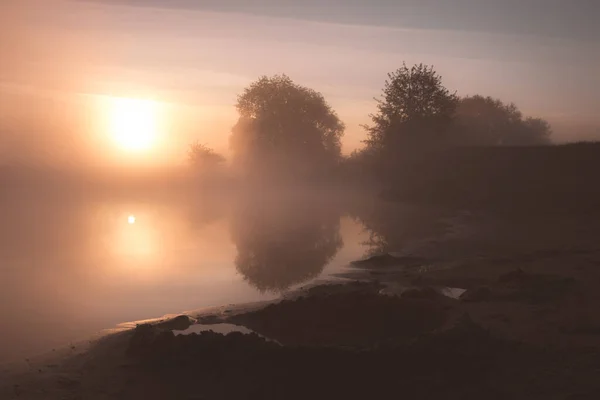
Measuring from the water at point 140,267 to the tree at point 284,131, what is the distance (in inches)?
1196

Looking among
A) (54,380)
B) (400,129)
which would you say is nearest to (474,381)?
(54,380)

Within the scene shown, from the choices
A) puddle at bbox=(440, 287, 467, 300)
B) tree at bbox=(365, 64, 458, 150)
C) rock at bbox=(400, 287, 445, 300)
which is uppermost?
tree at bbox=(365, 64, 458, 150)

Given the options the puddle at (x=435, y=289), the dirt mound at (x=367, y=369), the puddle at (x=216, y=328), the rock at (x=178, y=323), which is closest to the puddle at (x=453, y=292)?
the puddle at (x=435, y=289)

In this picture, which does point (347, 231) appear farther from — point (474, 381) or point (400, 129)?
point (400, 129)

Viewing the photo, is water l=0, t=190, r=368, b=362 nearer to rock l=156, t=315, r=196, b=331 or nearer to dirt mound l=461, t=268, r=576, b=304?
rock l=156, t=315, r=196, b=331

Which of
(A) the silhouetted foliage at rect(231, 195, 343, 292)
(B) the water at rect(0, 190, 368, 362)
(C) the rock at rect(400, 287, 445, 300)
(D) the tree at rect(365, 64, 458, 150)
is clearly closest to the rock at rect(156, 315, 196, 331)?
(B) the water at rect(0, 190, 368, 362)

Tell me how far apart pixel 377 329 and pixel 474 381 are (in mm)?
2418

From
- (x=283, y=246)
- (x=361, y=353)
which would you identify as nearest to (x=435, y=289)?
(x=361, y=353)

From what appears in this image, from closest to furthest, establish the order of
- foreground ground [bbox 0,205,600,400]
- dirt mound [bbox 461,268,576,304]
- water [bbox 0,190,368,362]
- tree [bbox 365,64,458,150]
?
foreground ground [bbox 0,205,600,400] → dirt mound [bbox 461,268,576,304] → water [bbox 0,190,368,362] → tree [bbox 365,64,458,150]

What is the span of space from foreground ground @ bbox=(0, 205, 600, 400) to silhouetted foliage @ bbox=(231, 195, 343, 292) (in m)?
3.84

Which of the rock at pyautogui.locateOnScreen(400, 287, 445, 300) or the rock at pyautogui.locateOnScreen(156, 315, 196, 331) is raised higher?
the rock at pyautogui.locateOnScreen(156, 315, 196, 331)

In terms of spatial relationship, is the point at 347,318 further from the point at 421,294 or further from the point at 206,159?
the point at 206,159

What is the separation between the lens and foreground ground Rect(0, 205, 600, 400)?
613 centimetres

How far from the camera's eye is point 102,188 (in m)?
81.2
